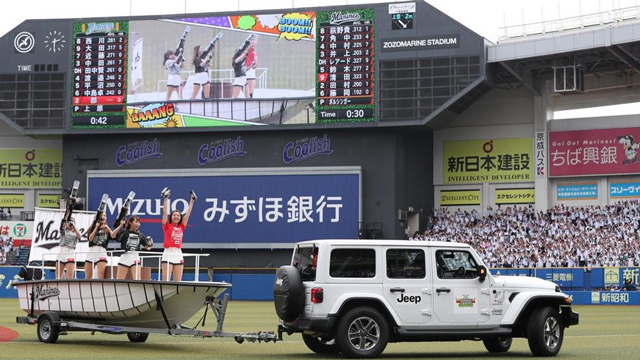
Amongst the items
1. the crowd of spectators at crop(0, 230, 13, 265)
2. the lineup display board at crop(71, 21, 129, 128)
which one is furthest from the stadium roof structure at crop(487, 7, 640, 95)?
the crowd of spectators at crop(0, 230, 13, 265)

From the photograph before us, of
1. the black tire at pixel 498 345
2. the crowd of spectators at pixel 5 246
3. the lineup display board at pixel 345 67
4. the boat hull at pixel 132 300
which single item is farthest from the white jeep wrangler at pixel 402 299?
the crowd of spectators at pixel 5 246

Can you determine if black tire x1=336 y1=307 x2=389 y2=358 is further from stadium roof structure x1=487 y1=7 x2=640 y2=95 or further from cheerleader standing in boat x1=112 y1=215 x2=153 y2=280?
stadium roof structure x1=487 y1=7 x2=640 y2=95

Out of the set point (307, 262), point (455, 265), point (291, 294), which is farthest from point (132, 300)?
point (455, 265)

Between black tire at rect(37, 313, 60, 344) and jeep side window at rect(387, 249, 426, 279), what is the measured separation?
20.7 feet

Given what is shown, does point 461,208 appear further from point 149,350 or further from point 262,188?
point 149,350

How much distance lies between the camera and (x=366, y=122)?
5462cm

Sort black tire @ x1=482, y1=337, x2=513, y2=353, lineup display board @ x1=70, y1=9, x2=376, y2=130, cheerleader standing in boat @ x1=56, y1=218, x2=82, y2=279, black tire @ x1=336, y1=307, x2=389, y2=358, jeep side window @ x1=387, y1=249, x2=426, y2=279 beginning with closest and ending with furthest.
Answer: black tire @ x1=336, y1=307, x2=389, y2=358 < jeep side window @ x1=387, y1=249, x2=426, y2=279 < black tire @ x1=482, y1=337, x2=513, y2=353 < cheerleader standing in boat @ x1=56, y1=218, x2=82, y2=279 < lineup display board @ x1=70, y1=9, x2=376, y2=130

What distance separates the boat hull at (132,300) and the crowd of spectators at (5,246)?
40.5 metres

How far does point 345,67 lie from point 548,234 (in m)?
13.7

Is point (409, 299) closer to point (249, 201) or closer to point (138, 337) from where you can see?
point (138, 337)

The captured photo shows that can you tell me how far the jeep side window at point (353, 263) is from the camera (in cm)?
1706

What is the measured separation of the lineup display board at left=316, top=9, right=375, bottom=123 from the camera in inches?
2136

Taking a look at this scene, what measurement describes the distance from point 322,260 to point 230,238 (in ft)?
134

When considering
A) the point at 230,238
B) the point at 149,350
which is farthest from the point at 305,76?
the point at 149,350
